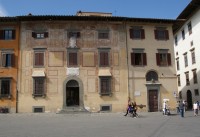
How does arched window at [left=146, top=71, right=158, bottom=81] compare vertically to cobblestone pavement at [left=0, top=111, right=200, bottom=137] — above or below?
above

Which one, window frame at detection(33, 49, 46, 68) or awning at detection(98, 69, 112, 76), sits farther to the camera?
awning at detection(98, 69, 112, 76)

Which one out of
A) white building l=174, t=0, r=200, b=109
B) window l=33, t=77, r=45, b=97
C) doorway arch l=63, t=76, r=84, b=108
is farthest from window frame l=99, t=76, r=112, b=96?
white building l=174, t=0, r=200, b=109

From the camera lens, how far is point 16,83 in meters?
30.7

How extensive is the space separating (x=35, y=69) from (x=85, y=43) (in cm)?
618

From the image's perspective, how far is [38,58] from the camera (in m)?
31.1

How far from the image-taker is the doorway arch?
30797 millimetres

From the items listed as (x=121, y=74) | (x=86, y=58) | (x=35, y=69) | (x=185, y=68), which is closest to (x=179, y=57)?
(x=185, y=68)

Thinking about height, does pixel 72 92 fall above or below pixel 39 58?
below

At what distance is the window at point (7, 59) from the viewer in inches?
1225

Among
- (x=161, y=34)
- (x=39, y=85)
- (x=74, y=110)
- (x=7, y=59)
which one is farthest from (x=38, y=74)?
(x=161, y=34)

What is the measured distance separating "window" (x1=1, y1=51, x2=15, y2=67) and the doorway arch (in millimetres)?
6203

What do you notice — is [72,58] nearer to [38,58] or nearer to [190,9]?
[38,58]

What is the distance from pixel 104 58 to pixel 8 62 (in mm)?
10552

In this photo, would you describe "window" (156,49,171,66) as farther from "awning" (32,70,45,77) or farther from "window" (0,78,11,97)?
"window" (0,78,11,97)
